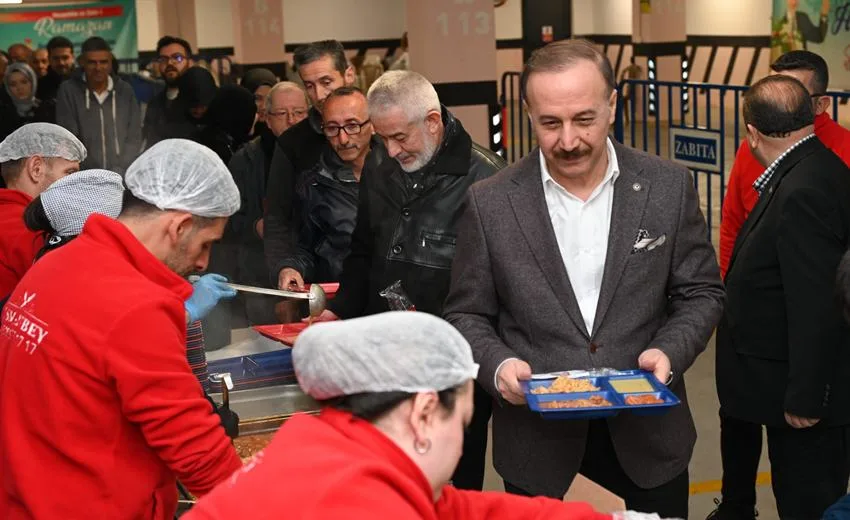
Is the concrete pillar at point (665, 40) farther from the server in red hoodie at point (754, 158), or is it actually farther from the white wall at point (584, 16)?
the server in red hoodie at point (754, 158)

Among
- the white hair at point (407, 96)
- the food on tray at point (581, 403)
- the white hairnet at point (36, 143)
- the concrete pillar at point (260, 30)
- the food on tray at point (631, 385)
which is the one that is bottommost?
the food on tray at point (581, 403)

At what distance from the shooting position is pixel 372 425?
5.87ft

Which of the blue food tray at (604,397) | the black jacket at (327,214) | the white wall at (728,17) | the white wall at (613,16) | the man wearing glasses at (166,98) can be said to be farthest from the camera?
the white wall at (613,16)

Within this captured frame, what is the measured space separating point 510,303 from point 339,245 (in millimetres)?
1838

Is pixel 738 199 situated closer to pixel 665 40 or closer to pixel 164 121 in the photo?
pixel 164 121

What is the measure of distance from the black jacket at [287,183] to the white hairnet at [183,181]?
2.01 meters

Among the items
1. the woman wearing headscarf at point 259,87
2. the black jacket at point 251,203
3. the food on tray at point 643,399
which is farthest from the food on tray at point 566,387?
the woman wearing headscarf at point 259,87

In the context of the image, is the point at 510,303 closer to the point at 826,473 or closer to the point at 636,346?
the point at 636,346

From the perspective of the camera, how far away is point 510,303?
2.80 meters

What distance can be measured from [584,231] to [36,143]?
8.70ft

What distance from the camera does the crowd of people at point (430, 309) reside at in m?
1.81

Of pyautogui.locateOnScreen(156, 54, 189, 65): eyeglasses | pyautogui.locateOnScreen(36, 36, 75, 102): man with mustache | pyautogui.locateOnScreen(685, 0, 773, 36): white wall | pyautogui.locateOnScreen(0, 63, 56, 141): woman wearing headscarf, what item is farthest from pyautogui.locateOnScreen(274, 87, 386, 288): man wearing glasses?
pyautogui.locateOnScreen(685, 0, 773, 36): white wall

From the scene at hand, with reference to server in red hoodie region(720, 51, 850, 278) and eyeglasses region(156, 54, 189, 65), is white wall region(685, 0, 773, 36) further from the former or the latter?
server in red hoodie region(720, 51, 850, 278)

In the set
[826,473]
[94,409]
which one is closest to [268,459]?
[94,409]
